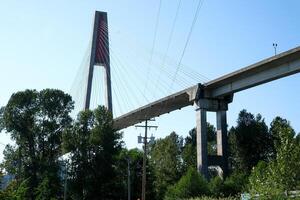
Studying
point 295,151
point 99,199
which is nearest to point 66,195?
point 99,199

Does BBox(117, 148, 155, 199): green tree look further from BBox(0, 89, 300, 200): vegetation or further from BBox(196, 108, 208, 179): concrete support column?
BBox(196, 108, 208, 179): concrete support column

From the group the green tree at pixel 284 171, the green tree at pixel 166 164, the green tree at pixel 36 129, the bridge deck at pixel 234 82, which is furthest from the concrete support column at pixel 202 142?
the green tree at pixel 284 171

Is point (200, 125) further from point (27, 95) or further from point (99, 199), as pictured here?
point (27, 95)

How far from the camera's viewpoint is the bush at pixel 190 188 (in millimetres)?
45963

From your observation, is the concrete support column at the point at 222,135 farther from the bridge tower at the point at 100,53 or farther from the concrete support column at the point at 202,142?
the bridge tower at the point at 100,53

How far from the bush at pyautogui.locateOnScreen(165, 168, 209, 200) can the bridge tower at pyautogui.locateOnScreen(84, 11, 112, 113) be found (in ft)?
50.1

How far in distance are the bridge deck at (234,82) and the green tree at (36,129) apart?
31.8 ft

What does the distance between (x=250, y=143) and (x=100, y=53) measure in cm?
2768

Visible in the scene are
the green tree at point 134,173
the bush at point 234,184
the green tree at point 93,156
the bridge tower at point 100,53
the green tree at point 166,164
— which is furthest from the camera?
the green tree at point 166,164

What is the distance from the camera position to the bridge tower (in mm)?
57875

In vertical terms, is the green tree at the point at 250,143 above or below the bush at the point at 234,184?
above

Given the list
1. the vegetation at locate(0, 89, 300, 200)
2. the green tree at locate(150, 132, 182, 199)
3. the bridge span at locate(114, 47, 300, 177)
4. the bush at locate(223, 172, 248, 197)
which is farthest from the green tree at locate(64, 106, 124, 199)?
→ the bush at locate(223, 172, 248, 197)

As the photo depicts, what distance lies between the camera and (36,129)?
62500 millimetres

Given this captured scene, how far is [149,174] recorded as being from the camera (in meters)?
67.6
